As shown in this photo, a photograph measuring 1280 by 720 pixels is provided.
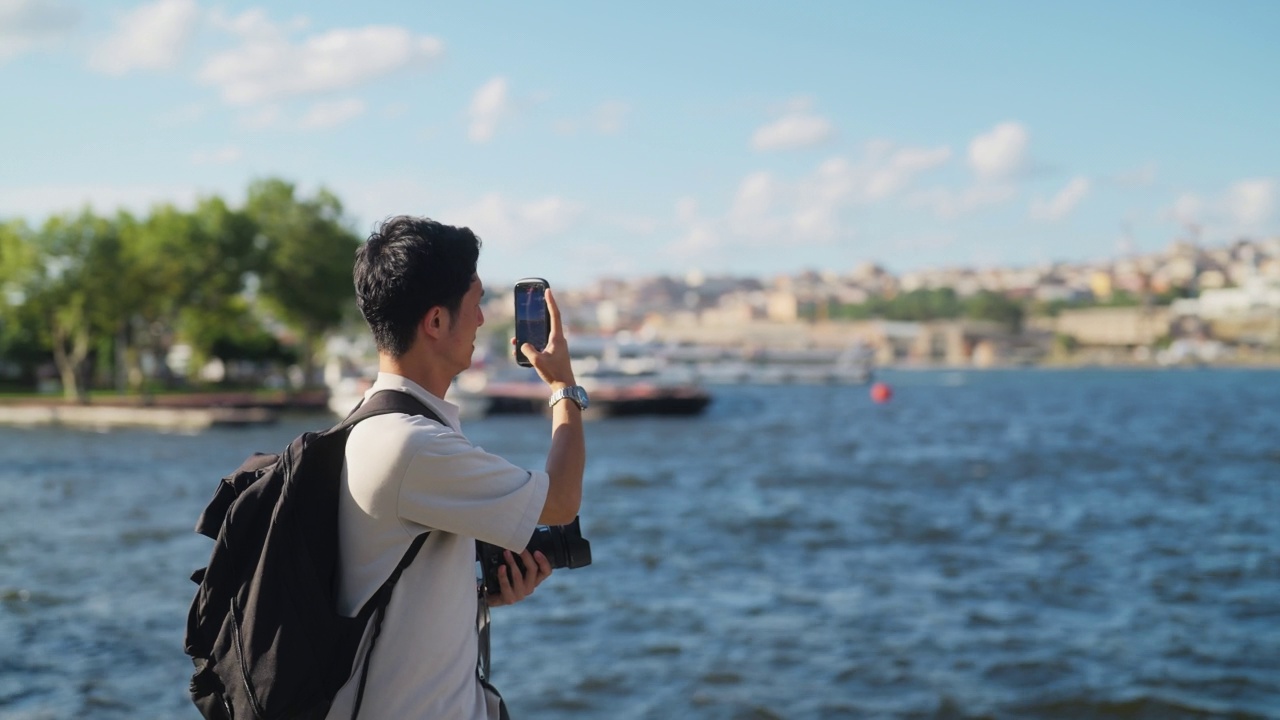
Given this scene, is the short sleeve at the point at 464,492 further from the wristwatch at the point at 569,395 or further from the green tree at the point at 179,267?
the green tree at the point at 179,267

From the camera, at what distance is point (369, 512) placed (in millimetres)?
2037

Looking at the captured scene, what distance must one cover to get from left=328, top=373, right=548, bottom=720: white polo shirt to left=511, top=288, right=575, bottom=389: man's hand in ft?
0.57

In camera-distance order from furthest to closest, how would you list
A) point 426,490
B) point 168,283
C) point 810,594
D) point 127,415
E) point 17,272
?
point 168,283, point 17,272, point 127,415, point 810,594, point 426,490

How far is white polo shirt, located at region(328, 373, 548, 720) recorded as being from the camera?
6.60 ft

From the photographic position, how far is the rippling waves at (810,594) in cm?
835

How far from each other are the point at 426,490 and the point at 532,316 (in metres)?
0.39

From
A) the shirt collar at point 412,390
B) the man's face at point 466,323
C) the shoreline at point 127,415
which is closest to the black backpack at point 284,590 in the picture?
the shirt collar at point 412,390

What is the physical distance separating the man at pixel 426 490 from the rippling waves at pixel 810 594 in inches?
235

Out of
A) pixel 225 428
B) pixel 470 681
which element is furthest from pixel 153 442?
pixel 470 681

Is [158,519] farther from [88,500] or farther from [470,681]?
[470,681]

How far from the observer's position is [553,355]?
2.22 meters

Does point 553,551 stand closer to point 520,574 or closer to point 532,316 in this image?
point 520,574

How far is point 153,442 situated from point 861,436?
21.5 meters

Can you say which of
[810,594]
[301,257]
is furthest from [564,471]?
[301,257]
